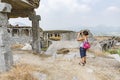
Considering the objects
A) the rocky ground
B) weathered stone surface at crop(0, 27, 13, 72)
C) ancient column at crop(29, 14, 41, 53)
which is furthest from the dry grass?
ancient column at crop(29, 14, 41, 53)

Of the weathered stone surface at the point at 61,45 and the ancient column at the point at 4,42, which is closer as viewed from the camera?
the ancient column at the point at 4,42

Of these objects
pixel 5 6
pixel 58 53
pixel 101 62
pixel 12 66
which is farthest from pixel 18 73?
pixel 58 53

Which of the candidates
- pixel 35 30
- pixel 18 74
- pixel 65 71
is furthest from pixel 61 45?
pixel 18 74

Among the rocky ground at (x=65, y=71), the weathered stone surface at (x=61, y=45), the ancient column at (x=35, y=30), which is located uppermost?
the ancient column at (x=35, y=30)

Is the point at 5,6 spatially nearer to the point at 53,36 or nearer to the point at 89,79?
the point at 89,79

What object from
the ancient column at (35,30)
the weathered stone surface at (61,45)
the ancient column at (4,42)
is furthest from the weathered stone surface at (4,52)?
the weathered stone surface at (61,45)

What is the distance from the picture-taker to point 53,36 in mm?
48844

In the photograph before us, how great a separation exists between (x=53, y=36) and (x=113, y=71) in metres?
35.7

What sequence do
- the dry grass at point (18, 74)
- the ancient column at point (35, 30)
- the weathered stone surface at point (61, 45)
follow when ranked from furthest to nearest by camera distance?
the weathered stone surface at point (61, 45), the ancient column at point (35, 30), the dry grass at point (18, 74)

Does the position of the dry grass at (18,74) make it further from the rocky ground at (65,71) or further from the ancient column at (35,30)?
the ancient column at (35,30)

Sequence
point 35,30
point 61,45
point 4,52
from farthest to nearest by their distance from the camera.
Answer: point 61,45 < point 35,30 < point 4,52

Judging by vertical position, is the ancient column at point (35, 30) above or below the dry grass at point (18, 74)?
above

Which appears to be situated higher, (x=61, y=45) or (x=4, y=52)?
(x=4, y=52)

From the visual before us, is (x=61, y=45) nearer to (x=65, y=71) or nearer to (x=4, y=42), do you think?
(x=65, y=71)
